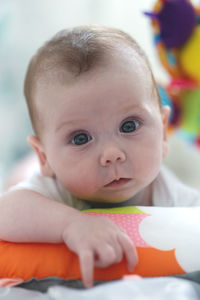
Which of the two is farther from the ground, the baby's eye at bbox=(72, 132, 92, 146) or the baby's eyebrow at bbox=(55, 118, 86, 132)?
the baby's eyebrow at bbox=(55, 118, 86, 132)

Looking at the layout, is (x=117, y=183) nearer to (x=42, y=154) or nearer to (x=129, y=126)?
(x=129, y=126)

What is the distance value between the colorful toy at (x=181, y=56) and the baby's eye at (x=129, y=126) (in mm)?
733

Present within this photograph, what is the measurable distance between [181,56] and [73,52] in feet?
2.70

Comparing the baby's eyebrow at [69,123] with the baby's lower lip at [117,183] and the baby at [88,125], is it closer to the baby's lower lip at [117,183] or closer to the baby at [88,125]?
the baby at [88,125]

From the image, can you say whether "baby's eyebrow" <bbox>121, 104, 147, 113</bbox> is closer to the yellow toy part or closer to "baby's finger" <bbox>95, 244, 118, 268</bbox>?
"baby's finger" <bbox>95, 244, 118, 268</bbox>

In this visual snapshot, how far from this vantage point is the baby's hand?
635 millimetres

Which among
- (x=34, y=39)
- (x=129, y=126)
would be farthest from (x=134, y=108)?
(x=34, y=39)

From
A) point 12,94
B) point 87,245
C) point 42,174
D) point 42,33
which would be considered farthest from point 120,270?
point 42,33

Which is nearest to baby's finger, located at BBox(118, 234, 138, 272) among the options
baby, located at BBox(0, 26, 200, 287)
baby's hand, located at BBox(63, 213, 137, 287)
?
baby's hand, located at BBox(63, 213, 137, 287)

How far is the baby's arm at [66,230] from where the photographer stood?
643 millimetres

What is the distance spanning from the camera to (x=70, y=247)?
2.29 ft

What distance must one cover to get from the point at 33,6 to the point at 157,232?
205 centimetres

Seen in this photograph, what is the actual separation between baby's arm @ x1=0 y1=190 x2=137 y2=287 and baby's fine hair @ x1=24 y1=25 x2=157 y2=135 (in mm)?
234

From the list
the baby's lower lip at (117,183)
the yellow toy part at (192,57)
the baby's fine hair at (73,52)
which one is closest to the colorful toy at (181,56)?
the yellow toy part at (192,57)
